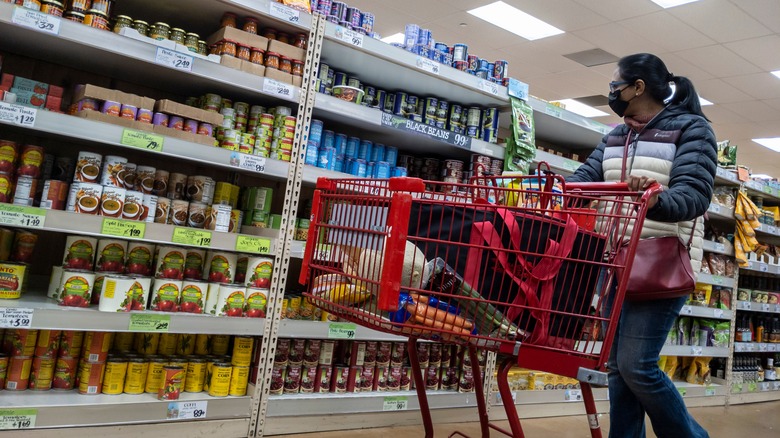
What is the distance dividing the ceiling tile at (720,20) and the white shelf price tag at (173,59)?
475 centimetres

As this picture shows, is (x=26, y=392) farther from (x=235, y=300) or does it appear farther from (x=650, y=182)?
(x=650, y=182)

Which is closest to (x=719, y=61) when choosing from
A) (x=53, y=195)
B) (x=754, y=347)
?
(x=754, y=347)

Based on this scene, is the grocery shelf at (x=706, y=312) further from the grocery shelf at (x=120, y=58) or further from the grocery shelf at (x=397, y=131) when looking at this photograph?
the grocery shelf at (x=120, y=58)

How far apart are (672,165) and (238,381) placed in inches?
71.9

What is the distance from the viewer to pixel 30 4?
191 centimetres

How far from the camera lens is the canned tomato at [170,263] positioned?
7.22 ft

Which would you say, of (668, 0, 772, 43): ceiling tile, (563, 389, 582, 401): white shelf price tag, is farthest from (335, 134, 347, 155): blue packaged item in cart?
(668, 0, 772, 43): ceiling tile

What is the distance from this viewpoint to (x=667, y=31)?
18.6ft

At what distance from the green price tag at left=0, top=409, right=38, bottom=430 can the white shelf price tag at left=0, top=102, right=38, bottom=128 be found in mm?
928

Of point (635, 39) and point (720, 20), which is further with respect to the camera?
point (635, 39)

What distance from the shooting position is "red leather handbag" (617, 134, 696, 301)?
1817mm

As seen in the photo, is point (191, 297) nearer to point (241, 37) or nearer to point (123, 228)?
point (123, 228)

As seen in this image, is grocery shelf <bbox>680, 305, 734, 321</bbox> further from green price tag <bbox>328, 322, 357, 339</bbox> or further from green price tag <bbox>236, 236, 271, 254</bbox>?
green price tag <bbox>236, 236, 271, 254</bbox>

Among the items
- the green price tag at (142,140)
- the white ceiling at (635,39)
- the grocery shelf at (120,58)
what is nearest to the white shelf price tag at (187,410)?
the green price tag at (142,140)
